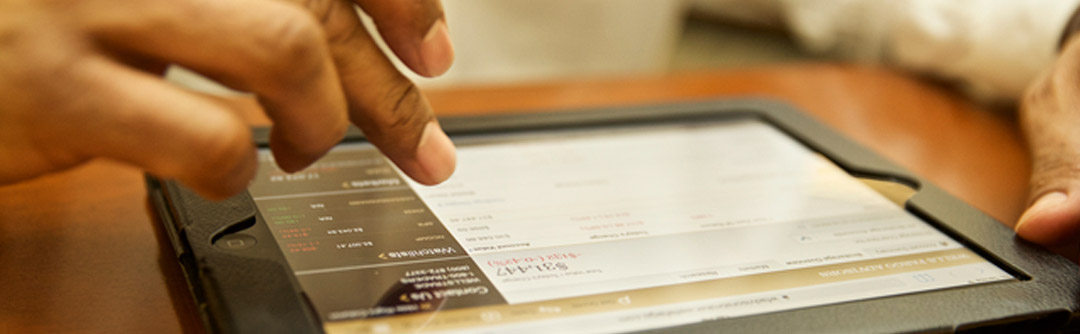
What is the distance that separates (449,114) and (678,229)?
243 mm

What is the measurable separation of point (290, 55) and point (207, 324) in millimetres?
110

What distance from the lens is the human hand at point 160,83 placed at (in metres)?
0.28

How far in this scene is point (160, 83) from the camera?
0.97 feet

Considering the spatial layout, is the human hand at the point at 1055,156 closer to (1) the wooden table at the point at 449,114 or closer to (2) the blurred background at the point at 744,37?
(1) the wooden table at the point at 449,114

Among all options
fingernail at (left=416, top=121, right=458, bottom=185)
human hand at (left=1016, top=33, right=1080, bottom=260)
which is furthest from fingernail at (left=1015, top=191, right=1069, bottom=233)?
fingernail at (left=416, top=121, right=458, bottom=185)

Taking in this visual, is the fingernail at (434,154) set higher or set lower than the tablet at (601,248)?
higher

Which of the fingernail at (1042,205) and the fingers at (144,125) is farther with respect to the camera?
the fingernail at (1042,205)

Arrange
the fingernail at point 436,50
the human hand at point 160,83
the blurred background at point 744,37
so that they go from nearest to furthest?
1. the human hand at point 160,83
2. the fingernail at point 436,50
3. the blurred background at point 744,37

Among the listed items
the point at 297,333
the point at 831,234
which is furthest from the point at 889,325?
the point at 297,333

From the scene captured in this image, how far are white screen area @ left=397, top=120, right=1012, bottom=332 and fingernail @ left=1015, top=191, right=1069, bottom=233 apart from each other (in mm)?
50

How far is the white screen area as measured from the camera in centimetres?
37

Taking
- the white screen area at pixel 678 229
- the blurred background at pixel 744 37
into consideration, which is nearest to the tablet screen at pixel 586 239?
the white screen area at pixel 678 229

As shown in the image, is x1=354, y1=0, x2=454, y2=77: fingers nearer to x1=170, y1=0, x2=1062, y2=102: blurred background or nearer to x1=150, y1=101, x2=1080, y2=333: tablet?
x1=150, y1=101, x2=1080, y2=333: tablet

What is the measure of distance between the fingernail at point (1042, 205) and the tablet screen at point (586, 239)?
45mm
